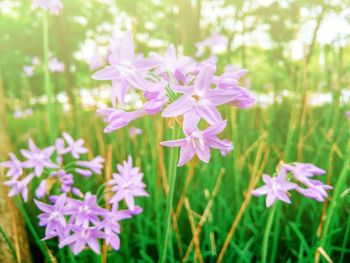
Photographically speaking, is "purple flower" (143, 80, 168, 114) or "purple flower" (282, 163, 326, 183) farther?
"purple flower" (282, 163, 326, 183)

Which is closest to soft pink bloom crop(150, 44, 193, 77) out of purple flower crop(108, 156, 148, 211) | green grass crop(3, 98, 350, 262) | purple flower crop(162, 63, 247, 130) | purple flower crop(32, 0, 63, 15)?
purple flower crop(162, 63, 247, 130)

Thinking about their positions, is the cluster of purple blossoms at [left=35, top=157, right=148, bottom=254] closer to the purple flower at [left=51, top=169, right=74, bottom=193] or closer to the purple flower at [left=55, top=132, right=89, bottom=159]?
the purple flower at [left=51, top=169, right=74, bottom=193]

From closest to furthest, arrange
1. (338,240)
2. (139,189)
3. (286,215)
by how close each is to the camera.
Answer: (139,189) < (338,240) < (286,215)

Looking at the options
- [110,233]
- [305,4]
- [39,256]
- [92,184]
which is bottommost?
[39,256]

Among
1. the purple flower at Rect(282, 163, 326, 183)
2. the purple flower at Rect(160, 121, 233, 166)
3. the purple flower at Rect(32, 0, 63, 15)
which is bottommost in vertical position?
the purple flower at Rect(282, 163, 326, 183)

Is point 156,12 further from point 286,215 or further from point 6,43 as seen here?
point 286,215

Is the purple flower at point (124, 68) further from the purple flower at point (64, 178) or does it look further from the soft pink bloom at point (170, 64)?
the purple flower at point (64, 178)

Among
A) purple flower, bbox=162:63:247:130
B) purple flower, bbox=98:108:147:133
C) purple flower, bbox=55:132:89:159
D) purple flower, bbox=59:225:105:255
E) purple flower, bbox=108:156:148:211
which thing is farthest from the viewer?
purple flower, bbox=55:132:89:159

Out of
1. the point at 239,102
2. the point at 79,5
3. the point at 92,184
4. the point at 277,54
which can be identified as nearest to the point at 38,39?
the point at 79,5
